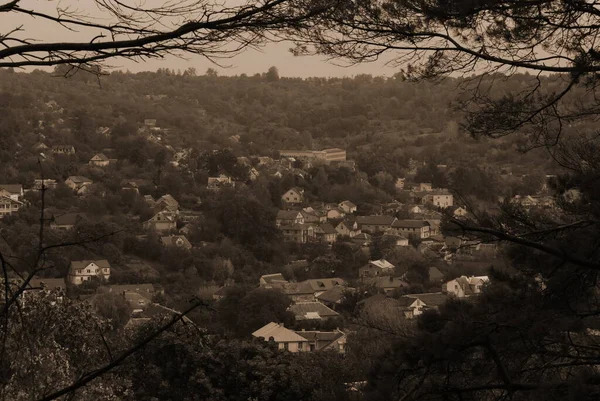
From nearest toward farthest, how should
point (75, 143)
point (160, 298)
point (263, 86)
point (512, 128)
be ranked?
point (512, 128) < point (160, 298) < point (75, 143) < point (263, 86)

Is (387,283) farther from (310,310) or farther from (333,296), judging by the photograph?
(310,310)

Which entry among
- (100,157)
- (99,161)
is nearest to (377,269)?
(99,161)

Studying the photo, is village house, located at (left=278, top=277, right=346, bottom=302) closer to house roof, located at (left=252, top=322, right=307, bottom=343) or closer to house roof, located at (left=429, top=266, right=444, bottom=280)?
house roof, located at (left=429, top=266, right=444, bottom=280)

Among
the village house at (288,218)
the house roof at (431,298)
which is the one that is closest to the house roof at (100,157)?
the village house at (288,218)

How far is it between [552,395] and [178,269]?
2212 cm

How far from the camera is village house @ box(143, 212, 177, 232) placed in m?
28.6

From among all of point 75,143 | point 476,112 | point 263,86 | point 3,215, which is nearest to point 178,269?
point 3,215

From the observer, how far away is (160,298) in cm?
2019

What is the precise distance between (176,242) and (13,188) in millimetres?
5647

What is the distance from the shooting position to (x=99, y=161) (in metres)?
35.2

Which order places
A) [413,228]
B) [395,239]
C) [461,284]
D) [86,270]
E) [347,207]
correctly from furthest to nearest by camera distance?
1. [347,207]
2. [413,228]
3. [395,239]
4. [86,270]
5. [461,284]

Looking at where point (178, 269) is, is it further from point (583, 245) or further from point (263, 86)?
point (263, 86)

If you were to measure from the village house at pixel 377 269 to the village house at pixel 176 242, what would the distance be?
15.3ft

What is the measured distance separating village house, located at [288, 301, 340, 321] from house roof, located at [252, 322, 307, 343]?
1999 mm
